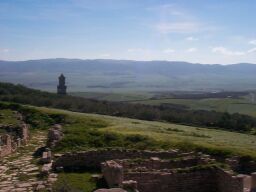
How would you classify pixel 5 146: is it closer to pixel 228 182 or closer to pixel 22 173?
pixel 22 173

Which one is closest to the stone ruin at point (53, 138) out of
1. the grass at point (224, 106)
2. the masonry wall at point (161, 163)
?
the masonry wall at point (161, 163)

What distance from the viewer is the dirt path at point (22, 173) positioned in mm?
19141

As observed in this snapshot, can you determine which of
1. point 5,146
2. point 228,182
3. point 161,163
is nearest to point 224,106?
point 5,146

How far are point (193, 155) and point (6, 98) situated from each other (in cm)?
3401

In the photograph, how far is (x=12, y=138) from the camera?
29.8 m

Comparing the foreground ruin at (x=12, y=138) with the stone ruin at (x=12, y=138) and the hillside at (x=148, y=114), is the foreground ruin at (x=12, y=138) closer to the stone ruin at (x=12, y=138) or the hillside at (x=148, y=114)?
the stone ruin at (x=12, y=138)

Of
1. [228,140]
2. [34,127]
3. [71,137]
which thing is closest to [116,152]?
[71,137]

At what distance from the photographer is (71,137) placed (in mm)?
27531

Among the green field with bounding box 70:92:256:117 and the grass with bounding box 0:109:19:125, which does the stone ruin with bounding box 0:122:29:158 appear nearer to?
the grass with bounding box 0:109:19:125

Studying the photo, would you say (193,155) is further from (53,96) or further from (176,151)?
(53,96)

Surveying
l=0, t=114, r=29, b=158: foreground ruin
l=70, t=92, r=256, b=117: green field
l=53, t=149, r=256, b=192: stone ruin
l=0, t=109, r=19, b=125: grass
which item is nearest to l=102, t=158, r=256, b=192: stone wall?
l=53, t=149, r=256, b=192: stone ruin

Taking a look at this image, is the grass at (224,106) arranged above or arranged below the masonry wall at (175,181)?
below

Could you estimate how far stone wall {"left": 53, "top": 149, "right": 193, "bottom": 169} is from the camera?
75.5ft

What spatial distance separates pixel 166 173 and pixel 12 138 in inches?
531
